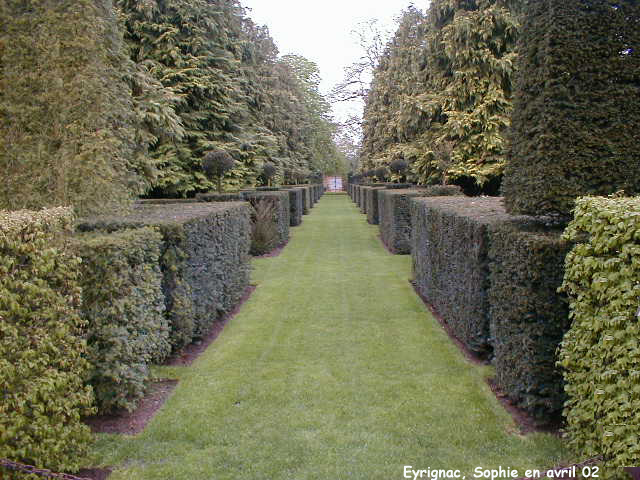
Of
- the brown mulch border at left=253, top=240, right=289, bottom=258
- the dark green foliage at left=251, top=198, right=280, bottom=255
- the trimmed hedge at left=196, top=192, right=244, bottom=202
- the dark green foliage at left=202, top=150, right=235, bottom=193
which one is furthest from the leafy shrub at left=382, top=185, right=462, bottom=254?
the dark green foliage at left=202, top=150, right=235, bottom=193

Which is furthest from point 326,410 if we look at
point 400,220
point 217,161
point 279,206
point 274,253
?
point 279,206

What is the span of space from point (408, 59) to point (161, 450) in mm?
27263

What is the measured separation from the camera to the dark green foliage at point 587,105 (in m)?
4.53

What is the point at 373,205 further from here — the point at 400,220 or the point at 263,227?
the point at 263,227

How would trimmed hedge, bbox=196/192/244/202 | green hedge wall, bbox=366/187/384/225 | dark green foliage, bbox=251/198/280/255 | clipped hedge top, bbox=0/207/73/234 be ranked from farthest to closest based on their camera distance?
green hedge wall, bbox=366/187/384/225
dark green foliage, bbox=251/198/280/255
trimmed hedge, bbox=196/192/244/202
clipped hedge top, bbox=0/207/73/234

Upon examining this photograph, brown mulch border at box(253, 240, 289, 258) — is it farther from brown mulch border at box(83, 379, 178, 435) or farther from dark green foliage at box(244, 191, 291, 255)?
brown mulch border at box(83, 379, 178, 435)

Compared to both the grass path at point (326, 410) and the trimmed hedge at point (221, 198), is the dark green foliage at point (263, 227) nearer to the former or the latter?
the trimmed hedge at point (221, 198)

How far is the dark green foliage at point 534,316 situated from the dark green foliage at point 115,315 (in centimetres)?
331

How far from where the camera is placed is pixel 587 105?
454cm

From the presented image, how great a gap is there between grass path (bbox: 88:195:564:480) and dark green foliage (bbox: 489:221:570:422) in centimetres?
31

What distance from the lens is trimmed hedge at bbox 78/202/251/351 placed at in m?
6.12

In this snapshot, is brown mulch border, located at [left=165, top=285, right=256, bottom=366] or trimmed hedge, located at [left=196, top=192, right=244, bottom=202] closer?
brown mulch border, located at [left=165, top=285, right=256, bottom=366]

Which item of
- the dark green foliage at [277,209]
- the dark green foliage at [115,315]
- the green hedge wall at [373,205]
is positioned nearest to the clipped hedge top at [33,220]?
the dark green foliage at [115,315]

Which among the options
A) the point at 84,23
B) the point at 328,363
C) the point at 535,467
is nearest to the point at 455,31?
the point at 84,23
